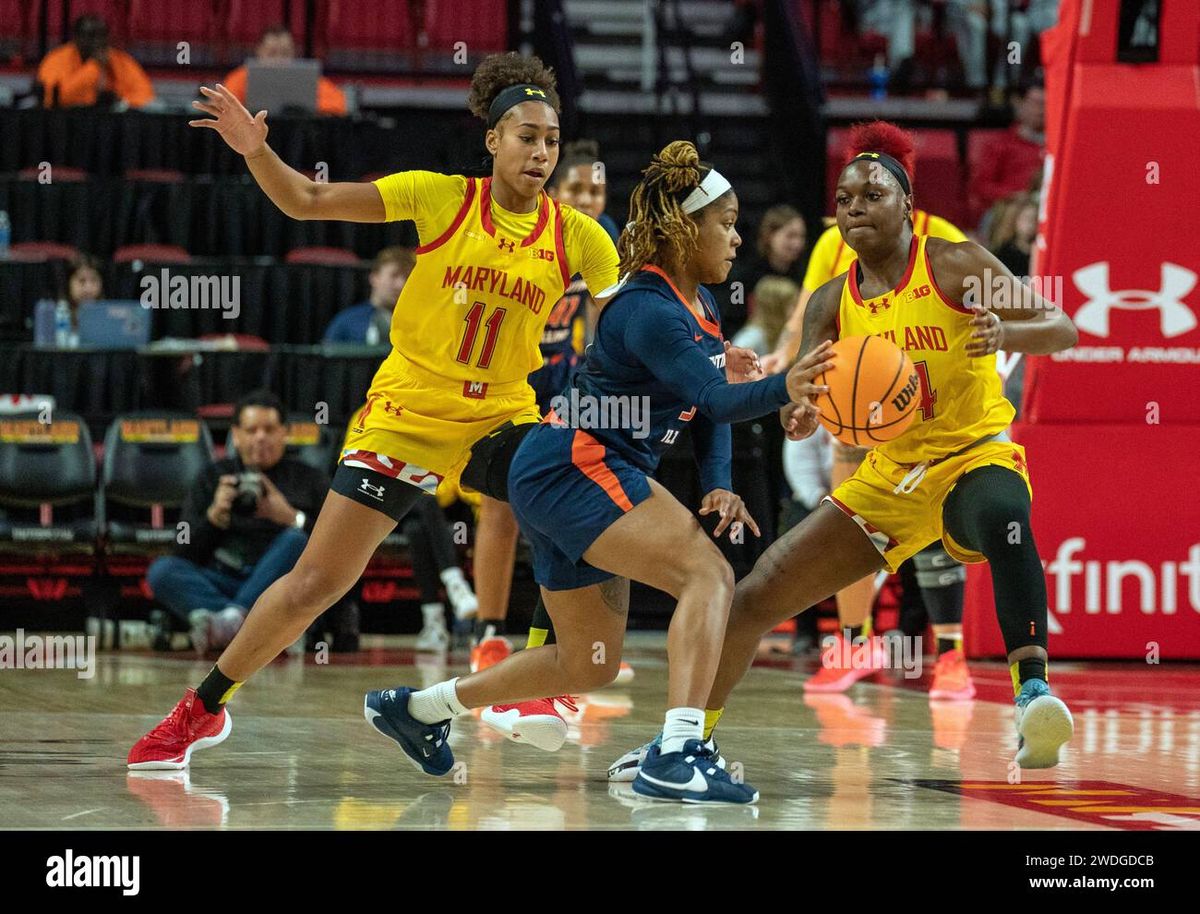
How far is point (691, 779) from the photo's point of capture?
15.7 ft

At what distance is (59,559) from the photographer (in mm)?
10617

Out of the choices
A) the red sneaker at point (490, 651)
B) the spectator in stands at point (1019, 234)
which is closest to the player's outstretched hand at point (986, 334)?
the red sneaker at point (490, 651)

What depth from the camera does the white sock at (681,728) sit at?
4.83 m

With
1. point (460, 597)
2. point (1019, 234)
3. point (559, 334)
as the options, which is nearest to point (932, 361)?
point (559, 334)

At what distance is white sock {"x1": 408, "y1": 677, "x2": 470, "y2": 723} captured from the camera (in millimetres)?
5277

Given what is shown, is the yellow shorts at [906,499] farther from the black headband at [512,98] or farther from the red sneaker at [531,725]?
the black headband at [512,98]

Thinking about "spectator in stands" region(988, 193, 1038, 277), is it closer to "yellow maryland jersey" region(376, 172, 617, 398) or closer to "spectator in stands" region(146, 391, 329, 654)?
"spectator in stands" region(146, 391, 329, 654)

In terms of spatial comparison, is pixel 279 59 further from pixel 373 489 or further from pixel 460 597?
pixel 373 489

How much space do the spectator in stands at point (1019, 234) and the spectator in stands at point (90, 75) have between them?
660 cm

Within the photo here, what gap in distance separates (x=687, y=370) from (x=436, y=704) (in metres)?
1.25
